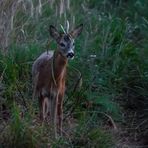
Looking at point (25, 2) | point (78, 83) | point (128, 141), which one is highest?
point (25, 2)

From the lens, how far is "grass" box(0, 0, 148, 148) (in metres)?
7.83

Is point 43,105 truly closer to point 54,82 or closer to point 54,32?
point 54,82

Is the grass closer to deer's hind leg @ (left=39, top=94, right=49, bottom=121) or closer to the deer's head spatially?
deer's hind leg @ (left=39, top=94, right=49, bottom=121)

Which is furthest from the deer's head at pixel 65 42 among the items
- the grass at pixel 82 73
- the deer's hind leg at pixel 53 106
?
the grass at pixel 82 73

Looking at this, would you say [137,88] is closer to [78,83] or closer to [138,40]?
[78,83]

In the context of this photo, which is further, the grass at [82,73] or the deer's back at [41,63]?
the deer's back at [41,63]

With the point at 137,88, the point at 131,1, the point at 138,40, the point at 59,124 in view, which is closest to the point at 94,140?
the point at 59,124

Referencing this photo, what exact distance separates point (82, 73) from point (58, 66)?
4.47ft

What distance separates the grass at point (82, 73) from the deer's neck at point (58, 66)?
0.44 metres

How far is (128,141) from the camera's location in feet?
28.9

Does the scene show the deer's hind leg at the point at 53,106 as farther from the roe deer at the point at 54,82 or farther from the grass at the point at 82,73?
the grass at the point at 82,73

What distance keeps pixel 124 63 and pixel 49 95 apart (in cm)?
212

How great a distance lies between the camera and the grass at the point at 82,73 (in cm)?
783

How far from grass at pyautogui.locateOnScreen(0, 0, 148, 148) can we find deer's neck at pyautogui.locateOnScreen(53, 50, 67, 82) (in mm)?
437
